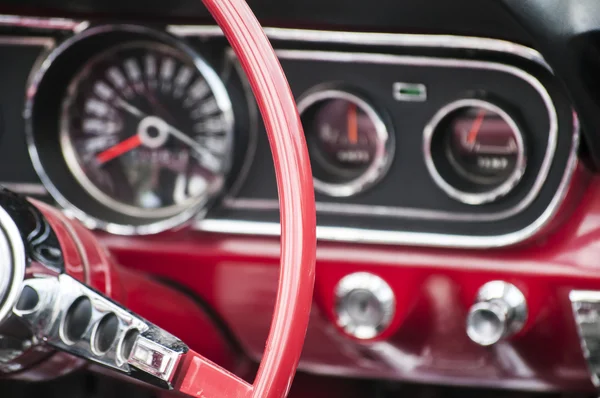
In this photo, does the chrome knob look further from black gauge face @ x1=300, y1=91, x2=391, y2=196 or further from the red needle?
the red needle

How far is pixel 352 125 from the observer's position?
1.38 metres

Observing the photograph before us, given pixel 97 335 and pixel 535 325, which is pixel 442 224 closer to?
pixel 535 325

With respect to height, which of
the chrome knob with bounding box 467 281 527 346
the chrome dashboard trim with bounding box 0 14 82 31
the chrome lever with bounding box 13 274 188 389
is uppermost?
the chrome dashboard trim with bounding box 0 14 82 31

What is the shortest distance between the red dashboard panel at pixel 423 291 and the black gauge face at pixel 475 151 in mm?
93

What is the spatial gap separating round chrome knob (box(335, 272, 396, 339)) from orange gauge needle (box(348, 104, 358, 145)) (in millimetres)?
222

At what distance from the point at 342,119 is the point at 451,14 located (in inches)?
10.5

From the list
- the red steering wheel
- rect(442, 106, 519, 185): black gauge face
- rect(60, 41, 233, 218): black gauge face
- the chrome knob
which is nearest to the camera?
the red steering wheel

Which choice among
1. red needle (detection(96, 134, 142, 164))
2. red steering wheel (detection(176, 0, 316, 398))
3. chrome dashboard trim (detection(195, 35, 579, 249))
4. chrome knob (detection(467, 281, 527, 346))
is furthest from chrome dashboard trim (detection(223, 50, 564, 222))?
red steering wheel (detection(176, 0, 316, 398))

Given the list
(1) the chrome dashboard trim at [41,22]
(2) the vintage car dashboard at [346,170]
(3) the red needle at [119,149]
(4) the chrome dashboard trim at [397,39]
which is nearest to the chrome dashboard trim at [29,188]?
(2) the vintage car dashboard at [346,170]

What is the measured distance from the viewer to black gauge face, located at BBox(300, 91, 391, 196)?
133 cm

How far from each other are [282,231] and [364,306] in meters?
0.52

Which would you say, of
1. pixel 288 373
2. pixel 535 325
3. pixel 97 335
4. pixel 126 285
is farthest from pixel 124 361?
pixel 535 325

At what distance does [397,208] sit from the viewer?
1.33 meters

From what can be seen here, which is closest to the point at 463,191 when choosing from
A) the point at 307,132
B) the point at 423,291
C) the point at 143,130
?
the point at 423,291
